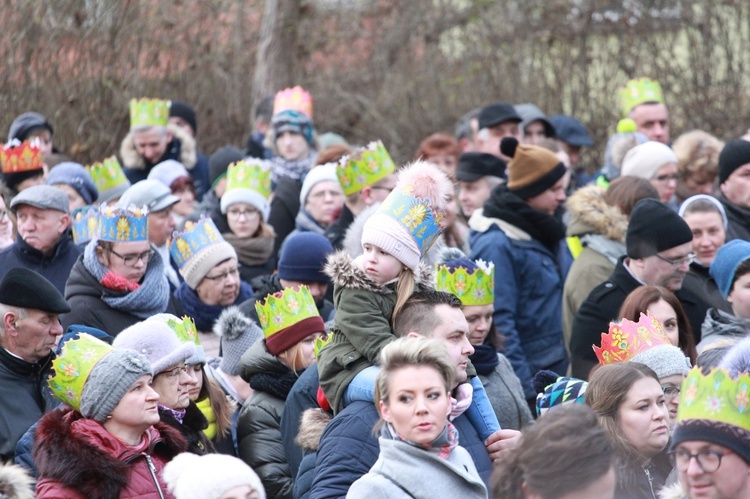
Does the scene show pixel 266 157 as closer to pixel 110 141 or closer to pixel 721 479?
pixel 110 141

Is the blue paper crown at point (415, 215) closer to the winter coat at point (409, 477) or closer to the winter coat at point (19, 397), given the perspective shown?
the winter coat at point (409, 477)

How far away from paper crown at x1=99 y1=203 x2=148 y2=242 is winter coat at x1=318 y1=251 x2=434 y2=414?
2.34 m

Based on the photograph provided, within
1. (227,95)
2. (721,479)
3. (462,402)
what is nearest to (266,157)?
(227,95)

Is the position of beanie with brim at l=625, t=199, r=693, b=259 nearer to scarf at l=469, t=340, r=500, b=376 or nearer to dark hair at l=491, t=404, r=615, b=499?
scarf at l=469, t=340, r=500, b=376

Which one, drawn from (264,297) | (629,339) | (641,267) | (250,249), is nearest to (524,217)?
(641,267)

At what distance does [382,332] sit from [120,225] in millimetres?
2709

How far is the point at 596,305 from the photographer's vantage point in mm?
6539

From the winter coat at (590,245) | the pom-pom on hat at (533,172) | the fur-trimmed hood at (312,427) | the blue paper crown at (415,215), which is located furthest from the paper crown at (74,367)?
the pom-pom on hat at (533,172)

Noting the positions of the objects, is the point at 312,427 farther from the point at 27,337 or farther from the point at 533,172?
the point at 533,172

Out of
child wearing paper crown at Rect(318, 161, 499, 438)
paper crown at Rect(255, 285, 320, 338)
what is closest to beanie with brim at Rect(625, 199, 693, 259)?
paper crown at Rect(255, 285, 320, 338)

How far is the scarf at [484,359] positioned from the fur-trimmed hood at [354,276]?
3.82 ft

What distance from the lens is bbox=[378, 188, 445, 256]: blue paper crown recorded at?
4.86 meters

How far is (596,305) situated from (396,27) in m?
9.44

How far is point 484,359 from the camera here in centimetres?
598
